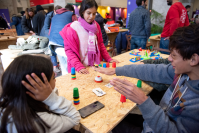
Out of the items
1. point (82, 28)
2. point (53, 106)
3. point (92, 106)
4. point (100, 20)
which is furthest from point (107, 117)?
point (100, 20)

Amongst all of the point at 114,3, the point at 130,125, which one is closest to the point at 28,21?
the point at 130,125

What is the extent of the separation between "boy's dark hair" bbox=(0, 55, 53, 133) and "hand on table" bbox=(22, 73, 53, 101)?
0.03 metres

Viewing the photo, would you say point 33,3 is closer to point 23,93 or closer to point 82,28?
point 82,28

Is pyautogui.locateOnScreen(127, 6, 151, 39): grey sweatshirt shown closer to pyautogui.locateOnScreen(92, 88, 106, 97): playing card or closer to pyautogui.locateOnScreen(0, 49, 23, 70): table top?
pyautogui.locateOnScreen(92, 88, 106, 97): playing card

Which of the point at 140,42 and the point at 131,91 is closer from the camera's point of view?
the point at 131,91

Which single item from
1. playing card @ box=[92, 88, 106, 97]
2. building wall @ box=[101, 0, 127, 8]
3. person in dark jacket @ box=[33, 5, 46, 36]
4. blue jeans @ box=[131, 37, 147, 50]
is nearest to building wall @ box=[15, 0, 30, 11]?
building wall @ box=[101, 0, 127, 8]

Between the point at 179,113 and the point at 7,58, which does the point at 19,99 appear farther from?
the point at 7,58

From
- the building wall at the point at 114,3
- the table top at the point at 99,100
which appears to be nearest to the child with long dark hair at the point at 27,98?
the table top at the point at 99,100

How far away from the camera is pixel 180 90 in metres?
1.02

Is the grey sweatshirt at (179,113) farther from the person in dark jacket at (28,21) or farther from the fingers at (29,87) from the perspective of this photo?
the person in dark jacket at (28,21)

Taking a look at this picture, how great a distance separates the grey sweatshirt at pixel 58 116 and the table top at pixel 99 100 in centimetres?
11

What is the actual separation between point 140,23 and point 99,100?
10.8 ft

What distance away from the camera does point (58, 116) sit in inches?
35.8

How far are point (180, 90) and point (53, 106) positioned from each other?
0.92 metres
